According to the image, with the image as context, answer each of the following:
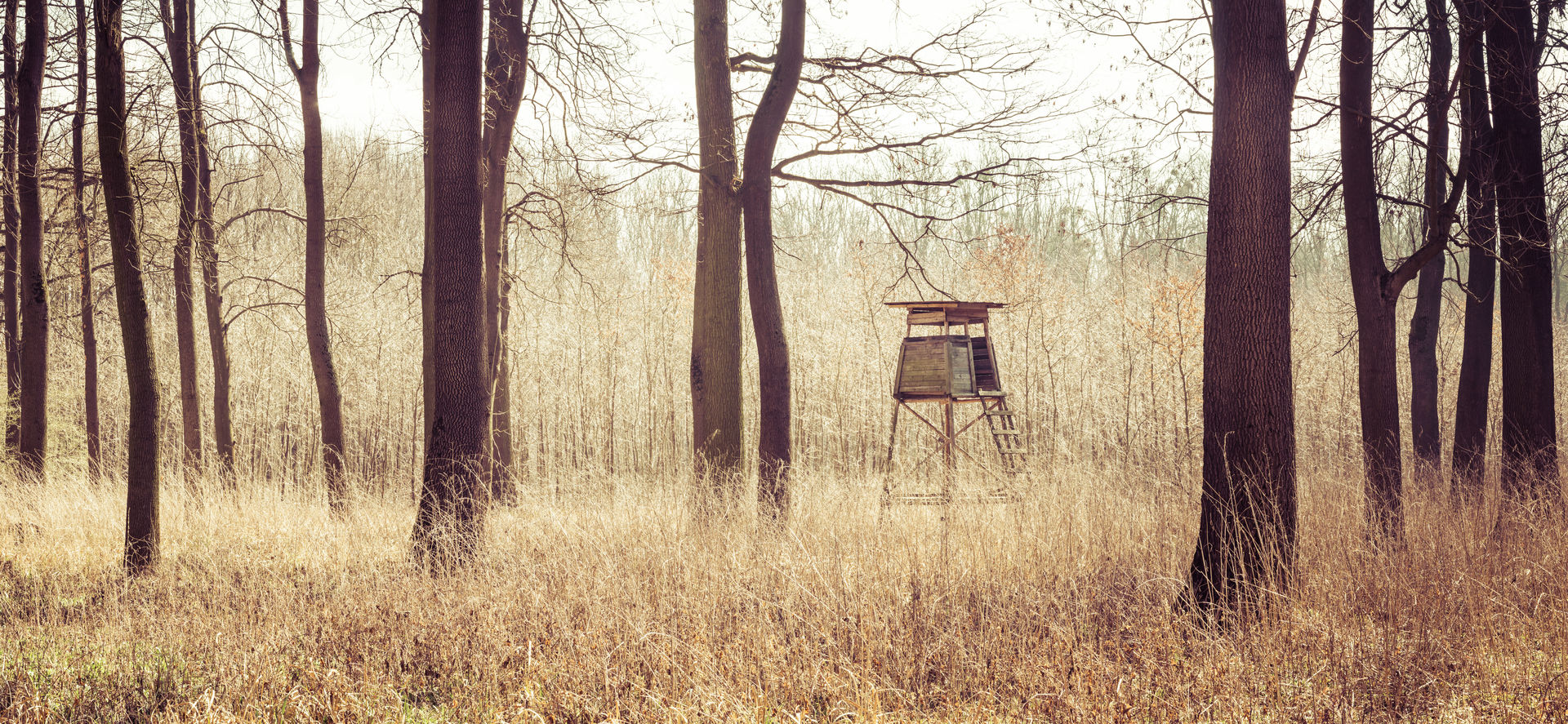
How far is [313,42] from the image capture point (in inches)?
385

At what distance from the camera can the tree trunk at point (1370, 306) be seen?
639 cm

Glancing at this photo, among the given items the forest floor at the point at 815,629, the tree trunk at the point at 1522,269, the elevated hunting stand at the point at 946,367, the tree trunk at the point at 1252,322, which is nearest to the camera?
the forest floor at the point at 815,629

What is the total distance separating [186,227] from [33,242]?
1362 mm

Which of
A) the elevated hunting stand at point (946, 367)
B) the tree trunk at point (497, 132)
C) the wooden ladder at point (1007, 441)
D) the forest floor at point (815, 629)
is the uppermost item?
the tree trunk at point (497, 132)

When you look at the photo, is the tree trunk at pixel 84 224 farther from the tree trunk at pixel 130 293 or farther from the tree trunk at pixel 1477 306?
the tree trunk at pixel 1477 306

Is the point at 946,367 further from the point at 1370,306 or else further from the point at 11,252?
the point at 11,252

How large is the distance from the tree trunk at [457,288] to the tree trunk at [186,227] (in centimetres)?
501

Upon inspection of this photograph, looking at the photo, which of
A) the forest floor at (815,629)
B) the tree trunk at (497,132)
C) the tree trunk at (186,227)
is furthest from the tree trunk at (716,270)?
the tree trunk at (186,227)

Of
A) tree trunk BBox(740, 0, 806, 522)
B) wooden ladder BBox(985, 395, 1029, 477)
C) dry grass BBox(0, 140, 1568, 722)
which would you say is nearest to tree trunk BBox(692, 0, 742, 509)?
tree trunk BBox(740, 0, 806, 522)

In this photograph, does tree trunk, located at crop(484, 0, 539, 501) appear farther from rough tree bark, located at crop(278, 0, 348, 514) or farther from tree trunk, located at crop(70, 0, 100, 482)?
tree trunk, located at crop(70, 0, 100, 482)

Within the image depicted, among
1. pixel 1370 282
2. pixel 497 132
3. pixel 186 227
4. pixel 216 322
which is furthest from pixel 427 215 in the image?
pixel 1370 282

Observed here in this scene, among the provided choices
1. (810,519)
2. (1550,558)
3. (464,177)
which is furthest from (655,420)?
(1550,558)

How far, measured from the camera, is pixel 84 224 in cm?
1052

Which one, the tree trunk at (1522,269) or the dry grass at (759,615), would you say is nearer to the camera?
the dry grass at (759,615)
